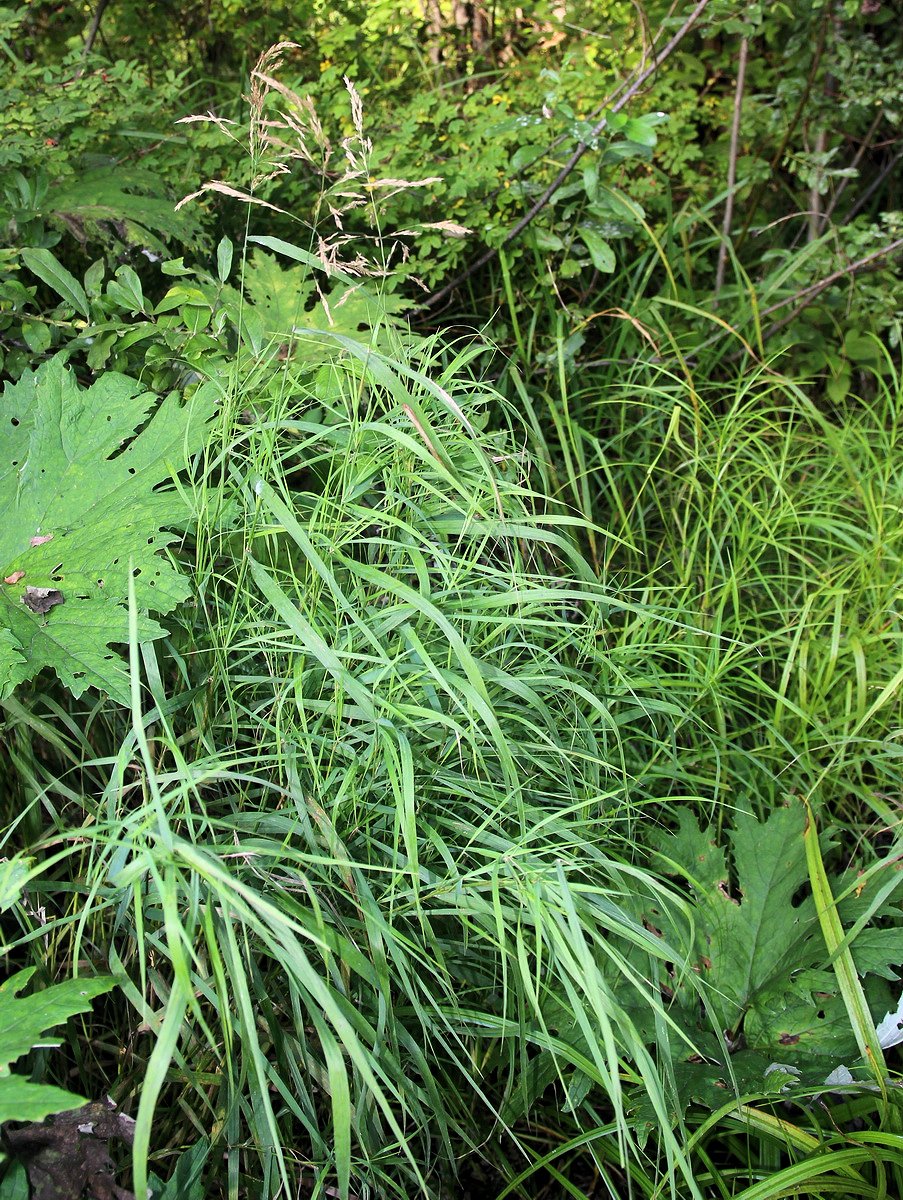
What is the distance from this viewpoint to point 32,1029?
100 centimetres

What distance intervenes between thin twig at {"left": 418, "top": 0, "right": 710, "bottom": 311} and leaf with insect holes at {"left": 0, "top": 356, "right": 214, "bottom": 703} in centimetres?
69

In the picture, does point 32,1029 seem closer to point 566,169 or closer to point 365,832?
point 365,832

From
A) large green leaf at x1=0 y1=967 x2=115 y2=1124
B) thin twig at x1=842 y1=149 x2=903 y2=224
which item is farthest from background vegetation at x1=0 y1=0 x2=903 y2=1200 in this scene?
thin twig at x1=842 y1=149 x2=903 y2=224

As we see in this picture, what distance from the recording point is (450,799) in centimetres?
138

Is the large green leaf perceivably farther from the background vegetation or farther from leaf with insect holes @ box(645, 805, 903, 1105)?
leaf with insect holes @ box(645, 805, 903, 1105)

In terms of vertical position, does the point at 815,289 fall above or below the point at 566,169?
below

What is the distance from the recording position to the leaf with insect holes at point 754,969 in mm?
1381

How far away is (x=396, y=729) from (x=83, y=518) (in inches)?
24.6

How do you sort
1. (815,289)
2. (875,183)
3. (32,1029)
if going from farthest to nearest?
(875,183)
(815,289)
(32,1029)

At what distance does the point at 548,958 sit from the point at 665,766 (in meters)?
0.45

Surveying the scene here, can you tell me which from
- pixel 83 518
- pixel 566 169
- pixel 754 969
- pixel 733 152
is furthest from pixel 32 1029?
pixel 733 152

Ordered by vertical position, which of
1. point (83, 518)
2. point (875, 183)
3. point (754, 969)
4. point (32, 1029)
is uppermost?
point (83, 518)

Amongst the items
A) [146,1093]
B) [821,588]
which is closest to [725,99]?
[821,588]

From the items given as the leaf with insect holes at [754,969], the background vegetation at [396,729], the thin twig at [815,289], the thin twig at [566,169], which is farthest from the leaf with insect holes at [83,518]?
the thin twig at [815,289]
